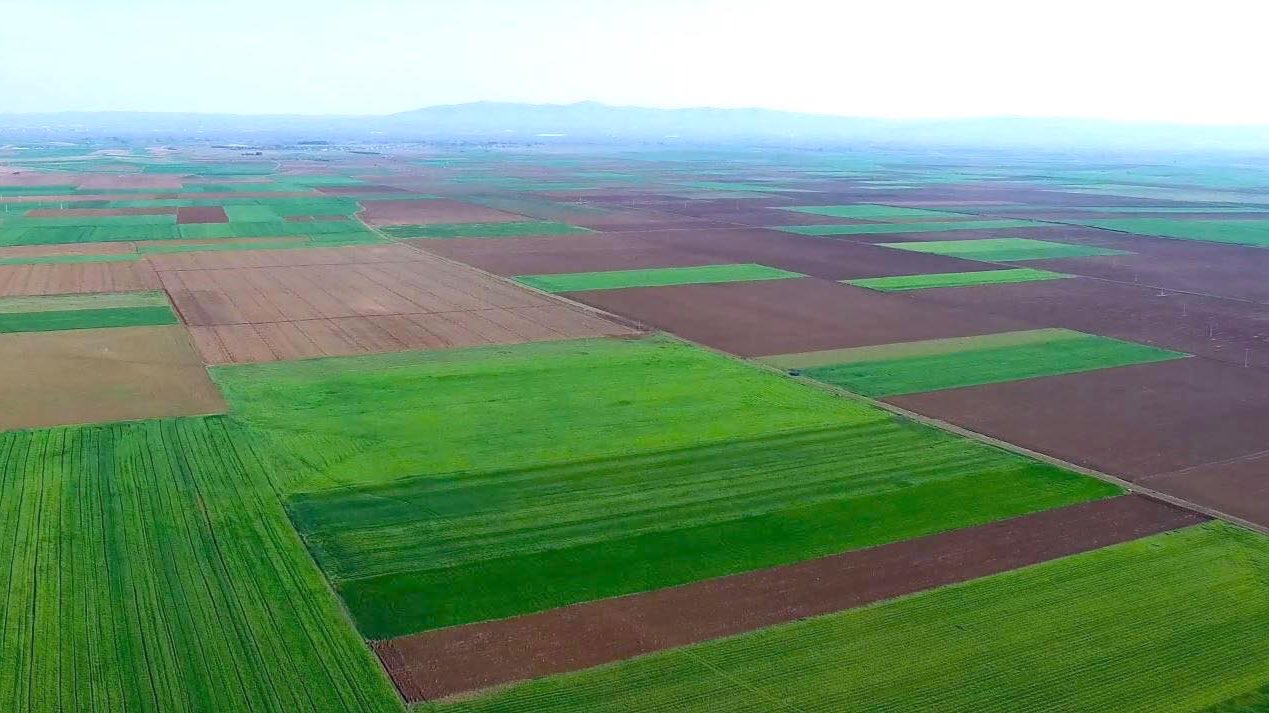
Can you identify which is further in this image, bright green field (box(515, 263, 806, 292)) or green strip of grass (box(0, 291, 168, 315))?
bright green field (box(515, 263, 806, 292))

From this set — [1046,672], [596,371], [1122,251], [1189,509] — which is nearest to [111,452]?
[596,371]

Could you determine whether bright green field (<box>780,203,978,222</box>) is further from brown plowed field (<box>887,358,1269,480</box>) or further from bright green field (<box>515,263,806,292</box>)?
brown plowed field (<box>887,358,1269,480</box>)

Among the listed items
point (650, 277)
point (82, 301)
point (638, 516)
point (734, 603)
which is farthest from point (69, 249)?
point (734, 603)

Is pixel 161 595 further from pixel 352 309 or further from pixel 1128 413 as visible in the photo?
pixel 1128 413

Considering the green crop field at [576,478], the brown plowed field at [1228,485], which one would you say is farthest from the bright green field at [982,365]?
the brown plowed field at [1228,485]

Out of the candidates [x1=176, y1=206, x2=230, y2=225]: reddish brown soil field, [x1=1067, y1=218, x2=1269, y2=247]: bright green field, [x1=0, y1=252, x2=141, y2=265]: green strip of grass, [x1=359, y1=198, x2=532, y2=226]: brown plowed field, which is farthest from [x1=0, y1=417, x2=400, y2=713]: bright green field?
[x1=1067, y1=218, x2=1269, y2=247]: bright green field

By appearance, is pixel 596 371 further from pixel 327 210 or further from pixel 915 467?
pixel 327 210
